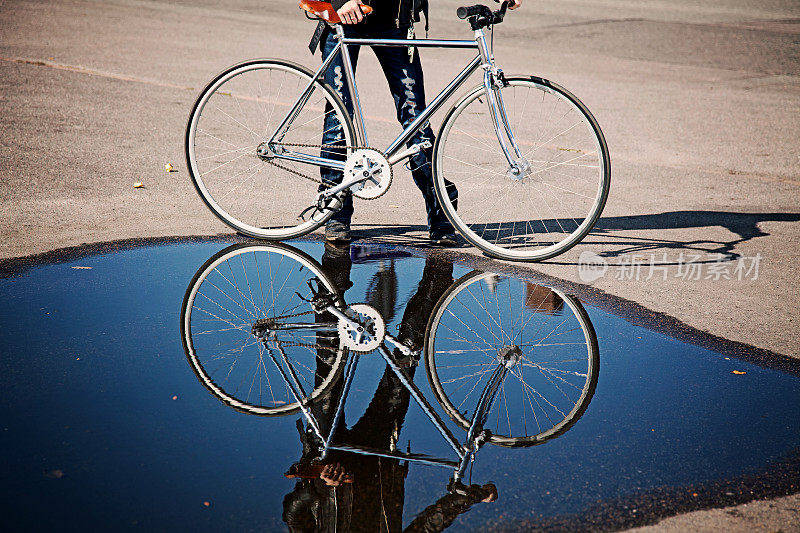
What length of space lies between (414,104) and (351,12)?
0.74m

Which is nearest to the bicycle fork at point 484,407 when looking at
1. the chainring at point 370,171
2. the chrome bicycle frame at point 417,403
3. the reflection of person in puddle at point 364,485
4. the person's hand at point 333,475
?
the chrome bicycle frame at point 417,403

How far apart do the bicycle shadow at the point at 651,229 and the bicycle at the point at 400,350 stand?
0.78 meters

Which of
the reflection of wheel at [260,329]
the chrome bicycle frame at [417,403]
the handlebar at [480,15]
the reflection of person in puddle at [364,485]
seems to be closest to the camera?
the reflection of person in puddle at [364,485]

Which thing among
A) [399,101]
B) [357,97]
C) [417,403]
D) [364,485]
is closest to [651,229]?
[399,101]

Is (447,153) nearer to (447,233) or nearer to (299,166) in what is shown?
(299,166)

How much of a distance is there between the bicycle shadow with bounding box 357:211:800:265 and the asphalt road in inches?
0.8

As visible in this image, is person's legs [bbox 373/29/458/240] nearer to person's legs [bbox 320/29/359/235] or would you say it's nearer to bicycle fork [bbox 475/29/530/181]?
person's legs [bbox 320/29/359/235]

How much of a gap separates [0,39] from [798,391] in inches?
449

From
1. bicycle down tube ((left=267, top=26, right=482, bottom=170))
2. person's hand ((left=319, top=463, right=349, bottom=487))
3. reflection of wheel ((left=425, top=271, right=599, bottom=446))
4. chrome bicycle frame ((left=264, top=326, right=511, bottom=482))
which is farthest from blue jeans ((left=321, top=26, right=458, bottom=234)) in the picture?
person's hand ((left=319, top=463, right=349, bottom=487))

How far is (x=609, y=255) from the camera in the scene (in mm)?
4988

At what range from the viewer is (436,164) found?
4824mm

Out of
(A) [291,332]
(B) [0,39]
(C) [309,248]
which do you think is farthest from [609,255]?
(B) [0,39]

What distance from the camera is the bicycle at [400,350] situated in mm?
3131

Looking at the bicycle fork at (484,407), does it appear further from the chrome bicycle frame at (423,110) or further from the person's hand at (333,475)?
the chrome bicycle frame at (423,110)
